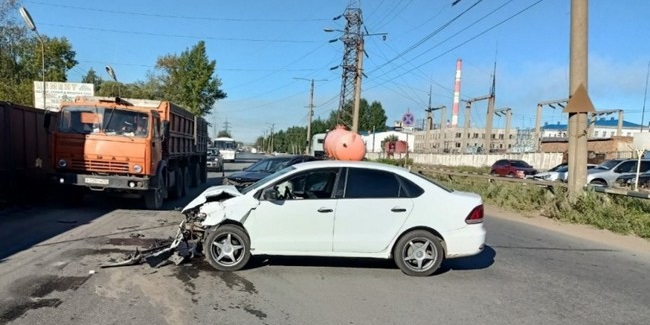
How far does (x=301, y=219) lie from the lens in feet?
22.3

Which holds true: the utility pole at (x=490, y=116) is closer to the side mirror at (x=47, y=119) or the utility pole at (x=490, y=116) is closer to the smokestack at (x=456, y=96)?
the smokestack at (x=456, y=96)

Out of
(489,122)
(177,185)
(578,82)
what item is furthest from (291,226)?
(489,122)

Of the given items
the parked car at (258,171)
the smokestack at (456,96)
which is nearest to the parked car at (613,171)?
the parked car at (258,171)

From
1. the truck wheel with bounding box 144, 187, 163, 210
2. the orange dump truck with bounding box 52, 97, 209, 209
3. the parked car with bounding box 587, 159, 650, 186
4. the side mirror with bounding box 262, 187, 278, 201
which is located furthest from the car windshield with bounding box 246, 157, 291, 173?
the parked car with bounding box 587, 159, 650, 186

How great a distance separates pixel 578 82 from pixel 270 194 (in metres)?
10.8

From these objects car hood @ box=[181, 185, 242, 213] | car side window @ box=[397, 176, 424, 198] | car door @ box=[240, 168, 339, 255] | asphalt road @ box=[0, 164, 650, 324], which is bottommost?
asphalt road @ box=[0, 164, 650, 324]

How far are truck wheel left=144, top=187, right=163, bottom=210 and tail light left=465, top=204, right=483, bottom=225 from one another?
26.9 feet

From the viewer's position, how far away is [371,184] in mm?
7039

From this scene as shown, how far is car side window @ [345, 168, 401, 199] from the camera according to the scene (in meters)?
6.96

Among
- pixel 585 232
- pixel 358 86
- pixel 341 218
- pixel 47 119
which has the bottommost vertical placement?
pixel 585 232

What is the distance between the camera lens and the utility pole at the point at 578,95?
45.2 feet

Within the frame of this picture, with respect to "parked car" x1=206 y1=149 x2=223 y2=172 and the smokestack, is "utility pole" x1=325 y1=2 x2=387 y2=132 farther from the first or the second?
the smokestack

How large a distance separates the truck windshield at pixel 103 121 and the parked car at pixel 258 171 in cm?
275

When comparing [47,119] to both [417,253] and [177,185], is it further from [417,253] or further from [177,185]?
[417,253]
